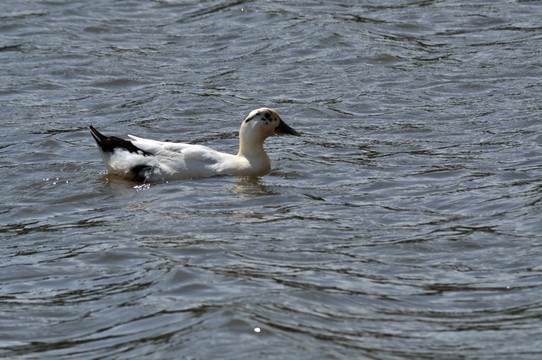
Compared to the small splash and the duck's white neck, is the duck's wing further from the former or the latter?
the duck's white neck

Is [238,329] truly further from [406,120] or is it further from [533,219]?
[406,120]

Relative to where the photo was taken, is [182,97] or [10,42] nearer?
[182,97]

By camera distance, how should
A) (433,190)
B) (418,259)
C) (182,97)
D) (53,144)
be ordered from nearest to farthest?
(418,259)
(433,190)
(53,144)
(182,97)

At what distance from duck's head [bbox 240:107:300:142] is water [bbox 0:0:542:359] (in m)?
0.44

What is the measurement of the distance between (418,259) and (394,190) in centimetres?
235

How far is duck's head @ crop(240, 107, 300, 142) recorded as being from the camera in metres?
12.4

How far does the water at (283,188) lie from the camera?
7.37m

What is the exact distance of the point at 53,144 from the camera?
44.5 feet

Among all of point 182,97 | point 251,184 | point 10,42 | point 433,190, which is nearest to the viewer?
point 433,190

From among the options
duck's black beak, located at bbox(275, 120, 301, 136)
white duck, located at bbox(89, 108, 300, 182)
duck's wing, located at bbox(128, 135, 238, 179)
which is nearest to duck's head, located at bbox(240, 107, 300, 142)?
duck's black beak, located at bbox(275, 120, 301, 136)

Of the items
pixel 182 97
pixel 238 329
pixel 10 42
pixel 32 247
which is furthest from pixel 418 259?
pixel 10 42

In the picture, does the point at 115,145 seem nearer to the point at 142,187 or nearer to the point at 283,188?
the point at 142,187

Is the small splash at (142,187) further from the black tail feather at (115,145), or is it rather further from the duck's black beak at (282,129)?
the duck's black beak at (282,129)

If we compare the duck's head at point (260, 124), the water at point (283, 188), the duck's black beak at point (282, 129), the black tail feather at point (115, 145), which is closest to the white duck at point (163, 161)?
the black tail feather at point (115, 145)
